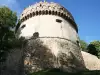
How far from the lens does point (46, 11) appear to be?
75.6 ft

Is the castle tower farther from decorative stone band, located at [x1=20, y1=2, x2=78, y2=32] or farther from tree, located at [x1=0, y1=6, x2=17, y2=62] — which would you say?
tree, located at [x1=0, y1=6, x2=17, y2=62]

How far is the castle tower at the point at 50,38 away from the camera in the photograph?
18.8m

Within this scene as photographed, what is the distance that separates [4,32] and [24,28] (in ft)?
15.2

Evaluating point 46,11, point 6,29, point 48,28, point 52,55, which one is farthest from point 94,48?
point 6,29

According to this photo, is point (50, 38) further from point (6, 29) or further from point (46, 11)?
point (6, 29)

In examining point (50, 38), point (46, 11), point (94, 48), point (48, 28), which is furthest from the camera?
point (94, 48)

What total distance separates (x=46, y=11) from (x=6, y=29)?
610cm

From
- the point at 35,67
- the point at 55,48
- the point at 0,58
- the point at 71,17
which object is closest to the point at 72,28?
the point at 71,17

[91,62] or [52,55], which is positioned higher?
[52,55]

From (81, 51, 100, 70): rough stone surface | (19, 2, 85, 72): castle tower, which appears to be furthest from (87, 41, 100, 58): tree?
(81, 51, 100, 70): rough stone surface

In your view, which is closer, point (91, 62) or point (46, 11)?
point (91, 62)

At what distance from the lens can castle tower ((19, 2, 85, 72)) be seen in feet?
61.8

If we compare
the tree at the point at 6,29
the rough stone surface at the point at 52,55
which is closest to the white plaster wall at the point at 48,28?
the rough stone surface at the point at 52,55

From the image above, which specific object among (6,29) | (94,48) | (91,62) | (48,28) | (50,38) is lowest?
(91,62)
